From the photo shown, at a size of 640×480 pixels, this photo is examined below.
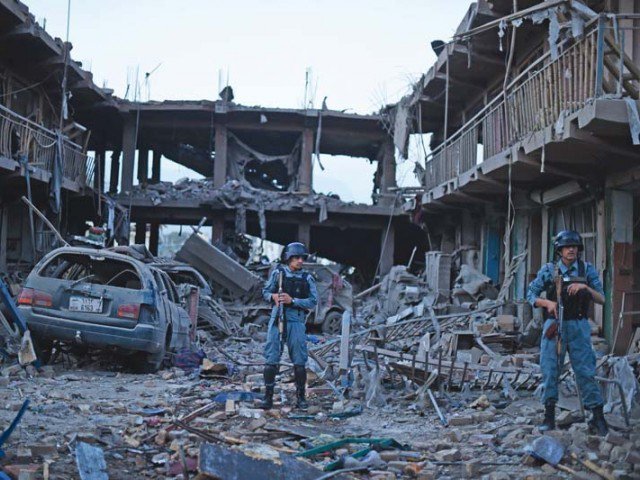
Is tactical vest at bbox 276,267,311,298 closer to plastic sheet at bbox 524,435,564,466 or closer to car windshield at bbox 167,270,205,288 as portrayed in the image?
plastic sheet at bbox 524,435,564,466

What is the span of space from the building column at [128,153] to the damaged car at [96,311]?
14.2 m

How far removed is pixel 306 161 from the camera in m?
23.8

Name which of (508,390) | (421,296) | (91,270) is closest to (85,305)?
(91,270)

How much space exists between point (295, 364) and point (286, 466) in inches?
127

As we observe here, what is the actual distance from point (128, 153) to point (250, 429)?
61.9ft

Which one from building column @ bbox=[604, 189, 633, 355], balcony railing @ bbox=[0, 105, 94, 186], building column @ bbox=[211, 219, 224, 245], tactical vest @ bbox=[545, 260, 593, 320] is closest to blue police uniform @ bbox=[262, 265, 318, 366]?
tactical vest @ bbox=[545, 260, 593, 320]

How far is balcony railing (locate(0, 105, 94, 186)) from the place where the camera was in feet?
49.8

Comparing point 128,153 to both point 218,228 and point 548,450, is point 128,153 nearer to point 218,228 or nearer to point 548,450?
point 218,228

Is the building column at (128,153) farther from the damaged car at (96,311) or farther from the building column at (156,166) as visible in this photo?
the damaged car at (96,311)

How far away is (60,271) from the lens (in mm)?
9711

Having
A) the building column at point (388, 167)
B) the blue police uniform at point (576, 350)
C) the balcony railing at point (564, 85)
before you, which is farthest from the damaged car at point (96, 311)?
the building column at point (388, 167)

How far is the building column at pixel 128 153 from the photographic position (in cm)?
2342

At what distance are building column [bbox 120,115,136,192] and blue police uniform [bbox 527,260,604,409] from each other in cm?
1913

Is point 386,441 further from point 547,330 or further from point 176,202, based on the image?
point 176,202
